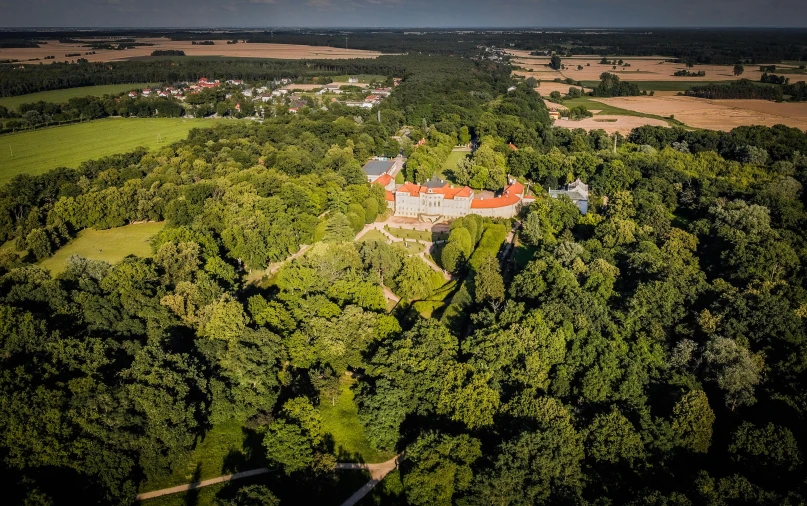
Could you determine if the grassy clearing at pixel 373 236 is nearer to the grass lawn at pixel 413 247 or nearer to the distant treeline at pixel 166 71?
the grass lawn at pixel 413 247

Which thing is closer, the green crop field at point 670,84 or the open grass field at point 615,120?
the open grass field at point 615,120

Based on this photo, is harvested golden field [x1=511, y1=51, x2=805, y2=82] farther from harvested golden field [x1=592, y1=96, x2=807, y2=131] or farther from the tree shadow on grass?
the tree shadow on grass

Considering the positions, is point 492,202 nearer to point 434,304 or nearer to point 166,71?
point 434,304

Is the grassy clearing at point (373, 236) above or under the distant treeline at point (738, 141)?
under

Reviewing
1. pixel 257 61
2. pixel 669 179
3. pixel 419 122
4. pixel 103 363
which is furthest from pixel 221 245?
pixel 257 61

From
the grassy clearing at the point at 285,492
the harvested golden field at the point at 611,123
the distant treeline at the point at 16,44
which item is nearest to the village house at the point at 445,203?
the grassy clearing at the point at 285,492

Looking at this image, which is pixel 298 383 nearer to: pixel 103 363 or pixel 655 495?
pixel 103 363
